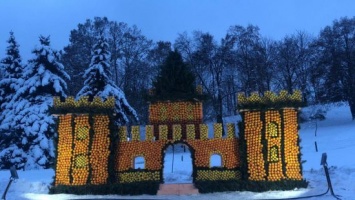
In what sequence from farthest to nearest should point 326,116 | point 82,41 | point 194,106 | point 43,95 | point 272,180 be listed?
1. point 326,116
2. point 82,41
3. point 43,95
4. point 194,106
5. point 272,180

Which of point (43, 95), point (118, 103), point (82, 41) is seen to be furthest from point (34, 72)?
point (82, 41)

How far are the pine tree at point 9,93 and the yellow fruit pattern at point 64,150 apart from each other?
9993 mm

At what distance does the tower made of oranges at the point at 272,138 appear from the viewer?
50.2ft

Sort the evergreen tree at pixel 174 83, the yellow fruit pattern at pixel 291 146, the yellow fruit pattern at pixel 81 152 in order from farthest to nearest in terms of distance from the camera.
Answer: the evergreen tree at pixel 174 83
the yellow fruit pattern at pixel 81 152
the yellow fruit pattern at pixel 291 146

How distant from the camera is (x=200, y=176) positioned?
53.0 ft

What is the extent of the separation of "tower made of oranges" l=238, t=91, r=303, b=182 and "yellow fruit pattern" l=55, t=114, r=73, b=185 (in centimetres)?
647

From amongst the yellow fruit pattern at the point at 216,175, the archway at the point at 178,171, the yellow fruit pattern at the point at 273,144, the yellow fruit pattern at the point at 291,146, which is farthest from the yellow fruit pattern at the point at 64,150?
the yellow fruit pattern at the point at 291,146

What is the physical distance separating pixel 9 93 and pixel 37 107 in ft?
14.4

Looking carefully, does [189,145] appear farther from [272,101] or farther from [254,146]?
[272,101]

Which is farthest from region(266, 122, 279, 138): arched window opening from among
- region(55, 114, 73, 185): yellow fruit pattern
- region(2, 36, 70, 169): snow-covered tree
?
region(2, 36, 70, 169): snow-covered tree

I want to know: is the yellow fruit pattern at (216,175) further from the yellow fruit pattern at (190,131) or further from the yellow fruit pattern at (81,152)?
the yellow fruit pattern at (81,152)

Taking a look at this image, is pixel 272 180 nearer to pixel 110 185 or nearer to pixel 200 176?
pixel 200 176

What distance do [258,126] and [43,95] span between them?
589 inches

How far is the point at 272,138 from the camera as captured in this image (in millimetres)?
15445
